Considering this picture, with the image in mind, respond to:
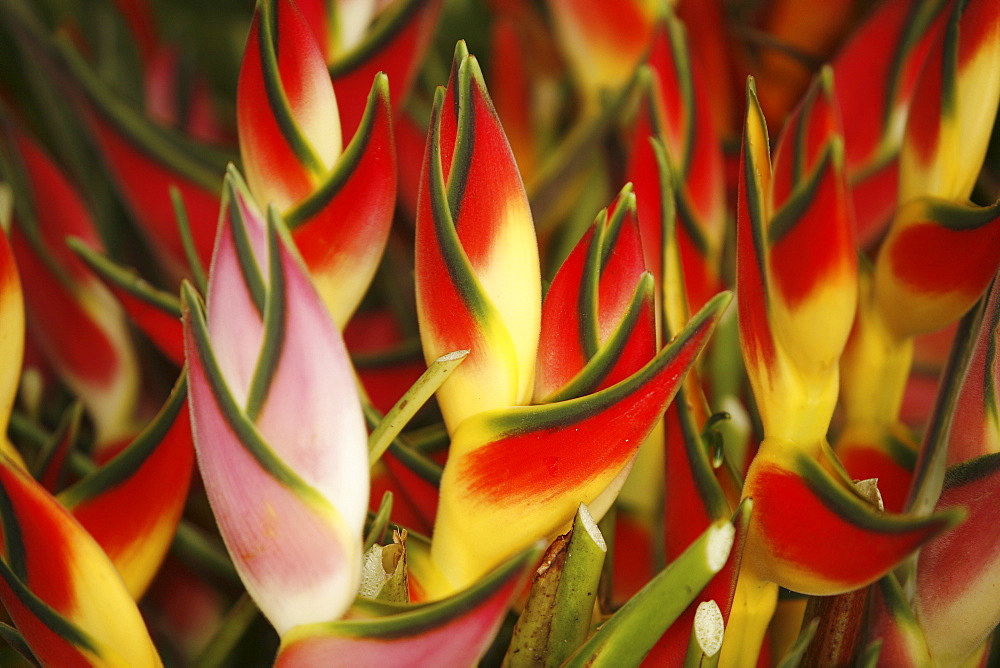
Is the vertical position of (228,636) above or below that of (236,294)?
below

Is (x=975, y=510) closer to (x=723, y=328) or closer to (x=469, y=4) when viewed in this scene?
(x=723, y=328)

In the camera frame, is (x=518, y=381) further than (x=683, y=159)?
No

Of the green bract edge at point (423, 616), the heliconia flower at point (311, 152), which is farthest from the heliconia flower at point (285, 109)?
the green bract edge at point (423, 616)

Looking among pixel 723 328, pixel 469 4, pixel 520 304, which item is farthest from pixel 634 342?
pixel 469 4

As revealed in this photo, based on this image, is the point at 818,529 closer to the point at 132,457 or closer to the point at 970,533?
the point at 970,533

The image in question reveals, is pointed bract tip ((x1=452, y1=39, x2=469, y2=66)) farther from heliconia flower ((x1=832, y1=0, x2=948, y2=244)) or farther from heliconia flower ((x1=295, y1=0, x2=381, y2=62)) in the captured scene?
heliconia flower ((x1=832, y1=0, x2=948, y2=244))

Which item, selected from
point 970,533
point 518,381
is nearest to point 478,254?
point 518,381
